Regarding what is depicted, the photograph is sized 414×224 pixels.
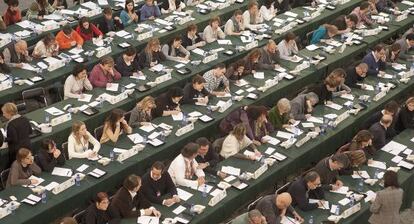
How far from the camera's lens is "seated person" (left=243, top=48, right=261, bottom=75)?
13.6 meters

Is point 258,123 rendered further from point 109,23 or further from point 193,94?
point 109,23

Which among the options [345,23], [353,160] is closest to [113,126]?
[353,160]

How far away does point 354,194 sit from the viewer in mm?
10070

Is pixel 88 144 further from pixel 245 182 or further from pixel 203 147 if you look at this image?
pixel 245 182

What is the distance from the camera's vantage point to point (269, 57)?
46.9 feet

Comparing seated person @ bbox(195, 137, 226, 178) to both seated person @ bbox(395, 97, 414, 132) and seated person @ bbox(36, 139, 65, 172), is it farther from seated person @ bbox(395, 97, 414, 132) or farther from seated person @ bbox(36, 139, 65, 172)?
seated person @ bbox(395, 97, 414, 132)

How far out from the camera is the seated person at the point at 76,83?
40.2ft

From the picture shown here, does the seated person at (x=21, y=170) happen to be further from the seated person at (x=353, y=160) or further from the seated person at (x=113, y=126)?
the seated person at (x=353, y=160)

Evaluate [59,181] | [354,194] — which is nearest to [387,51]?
[354,194]

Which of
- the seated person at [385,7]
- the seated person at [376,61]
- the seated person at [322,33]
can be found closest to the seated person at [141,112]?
the seated person at [376,61]

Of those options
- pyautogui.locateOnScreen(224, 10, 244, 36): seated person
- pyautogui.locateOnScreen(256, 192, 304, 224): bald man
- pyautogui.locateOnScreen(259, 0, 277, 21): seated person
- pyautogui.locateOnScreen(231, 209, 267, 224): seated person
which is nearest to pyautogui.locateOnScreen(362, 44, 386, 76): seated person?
pyautogui.locateOnScreen(224, 10, 244, 36): seated person

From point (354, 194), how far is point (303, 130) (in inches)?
82.4

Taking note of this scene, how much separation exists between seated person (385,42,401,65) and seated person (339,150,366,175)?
486 cm

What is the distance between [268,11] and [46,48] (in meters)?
6.03
